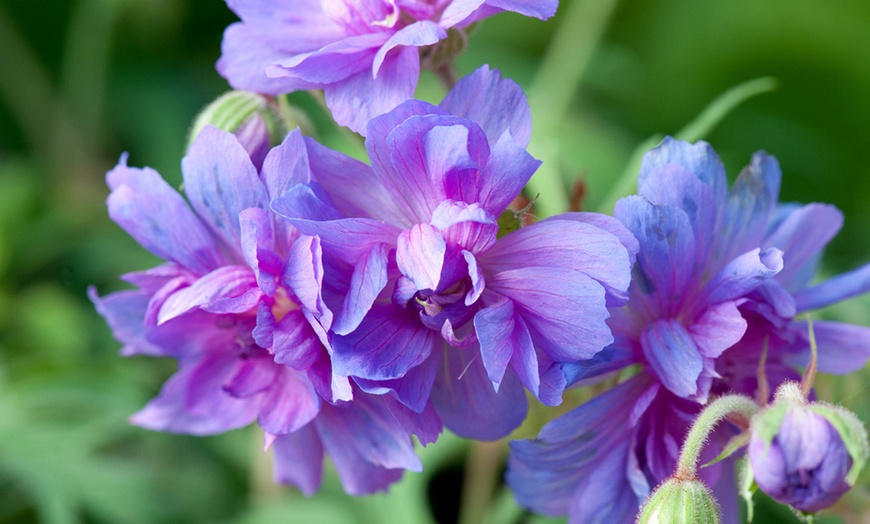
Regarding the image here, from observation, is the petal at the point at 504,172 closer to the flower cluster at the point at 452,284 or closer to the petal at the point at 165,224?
the flower cluster at the point at 452,284

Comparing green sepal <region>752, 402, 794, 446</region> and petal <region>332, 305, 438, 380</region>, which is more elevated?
green sepal <region>752, 402, 794, 446</region>

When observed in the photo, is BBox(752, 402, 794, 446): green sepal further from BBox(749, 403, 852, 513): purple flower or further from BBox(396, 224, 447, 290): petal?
BBox(396, 224, 447, 290): petal

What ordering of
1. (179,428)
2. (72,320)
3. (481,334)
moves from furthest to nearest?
1. (72,320)
2. (179,428)
3. (481,334)

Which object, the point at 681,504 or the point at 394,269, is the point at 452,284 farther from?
the point at 681,504

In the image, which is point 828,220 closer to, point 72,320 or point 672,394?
point 672,394

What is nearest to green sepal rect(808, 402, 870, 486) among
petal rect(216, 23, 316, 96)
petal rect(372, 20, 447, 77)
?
petal rect(372, 20, 447, 77)

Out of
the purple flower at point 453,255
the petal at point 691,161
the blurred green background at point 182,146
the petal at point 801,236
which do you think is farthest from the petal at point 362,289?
the blurred green background at point 182,146

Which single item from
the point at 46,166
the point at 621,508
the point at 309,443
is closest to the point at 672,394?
the point at 621,508
